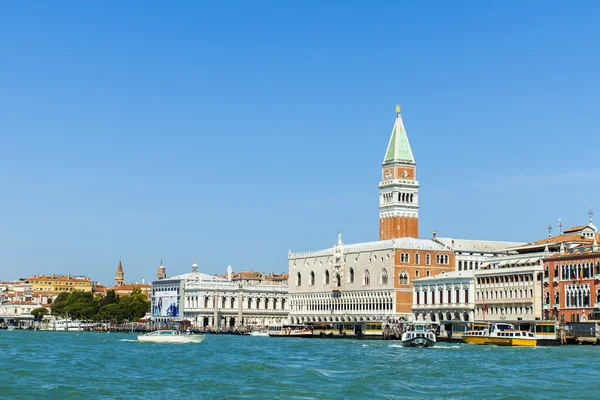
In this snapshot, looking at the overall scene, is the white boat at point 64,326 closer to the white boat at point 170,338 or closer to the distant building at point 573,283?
the white boat at point 170,338

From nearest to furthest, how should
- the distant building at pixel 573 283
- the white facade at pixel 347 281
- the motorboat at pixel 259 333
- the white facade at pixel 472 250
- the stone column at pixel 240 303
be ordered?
the distant building at pixel 573 283 → the white facade at pixel 347 281 → the white facade at pixel 472 250 → the motorboat at pixel 259 333 → the stone column at pixel 240 303

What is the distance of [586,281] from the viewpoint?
295 ft

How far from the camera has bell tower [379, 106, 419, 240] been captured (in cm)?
12850

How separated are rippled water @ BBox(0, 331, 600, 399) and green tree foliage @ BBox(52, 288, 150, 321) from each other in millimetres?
88728

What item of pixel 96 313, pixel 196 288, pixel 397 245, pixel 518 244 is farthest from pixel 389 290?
pixel 96 313

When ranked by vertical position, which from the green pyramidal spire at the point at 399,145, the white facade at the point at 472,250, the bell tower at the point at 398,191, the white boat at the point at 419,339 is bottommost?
the white boat at the point at 419,339

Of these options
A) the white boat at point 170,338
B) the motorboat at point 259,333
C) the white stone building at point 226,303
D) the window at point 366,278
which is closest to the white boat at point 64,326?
the white stone building at point 226,303

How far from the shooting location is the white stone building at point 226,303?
496ft

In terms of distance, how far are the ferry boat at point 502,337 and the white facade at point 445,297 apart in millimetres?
21608

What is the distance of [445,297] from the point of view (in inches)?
4355

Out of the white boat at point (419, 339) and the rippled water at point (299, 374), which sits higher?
the white boat at point (419, 339)

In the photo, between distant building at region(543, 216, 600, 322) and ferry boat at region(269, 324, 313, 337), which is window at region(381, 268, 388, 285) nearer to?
ferry boat at region(269, 324, 313, 337)

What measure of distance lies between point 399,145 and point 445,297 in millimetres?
24611

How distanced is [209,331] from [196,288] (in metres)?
17.9
